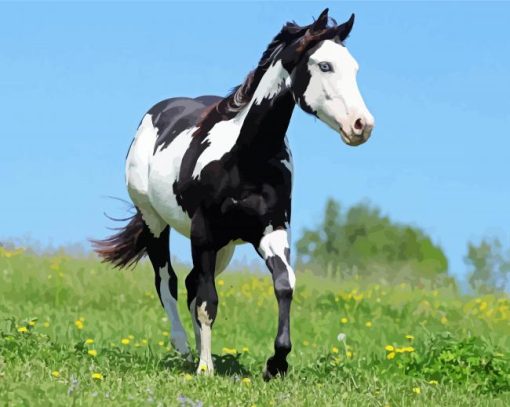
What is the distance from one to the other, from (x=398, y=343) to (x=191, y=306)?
14.7 feet

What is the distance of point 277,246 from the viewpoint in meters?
8.28

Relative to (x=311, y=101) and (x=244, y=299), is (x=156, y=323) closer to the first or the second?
(x=244, y=299)

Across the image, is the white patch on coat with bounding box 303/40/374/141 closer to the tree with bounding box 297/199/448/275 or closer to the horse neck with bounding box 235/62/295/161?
the horse neck with bounding box 235/62/295/161

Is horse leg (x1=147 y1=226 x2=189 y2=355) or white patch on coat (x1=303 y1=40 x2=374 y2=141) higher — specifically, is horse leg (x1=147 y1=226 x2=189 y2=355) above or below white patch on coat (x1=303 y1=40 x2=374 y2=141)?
below

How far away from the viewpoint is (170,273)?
411 inches

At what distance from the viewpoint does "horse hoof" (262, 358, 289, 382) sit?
834 cm

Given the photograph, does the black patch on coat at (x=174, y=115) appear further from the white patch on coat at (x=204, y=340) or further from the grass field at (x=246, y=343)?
the grass field at (x=246, y=343)

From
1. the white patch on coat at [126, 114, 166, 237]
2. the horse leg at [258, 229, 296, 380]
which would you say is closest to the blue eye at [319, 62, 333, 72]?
the horse leg at [258, 229, 296, 380]

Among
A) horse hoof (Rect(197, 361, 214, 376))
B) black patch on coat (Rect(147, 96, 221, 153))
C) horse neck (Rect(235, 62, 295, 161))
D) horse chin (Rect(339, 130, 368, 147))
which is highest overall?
black patch on coat (Rect(147, 96, 221, 153))

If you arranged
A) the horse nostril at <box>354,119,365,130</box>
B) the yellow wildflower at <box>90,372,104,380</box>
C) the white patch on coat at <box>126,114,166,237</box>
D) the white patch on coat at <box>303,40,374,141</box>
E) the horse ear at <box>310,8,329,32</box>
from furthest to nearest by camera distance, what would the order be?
1. the white patch on coat at <box>126,114,166,237</box>
2. the horse ear at <box>310,8,329,32</box>
3. the yellow wildflower at <box>90,372,104,380</box>
4. the white patch on coat at <box>303,40,374,141</box>
5. the horse nostril at <box>354,119,365,130</box>

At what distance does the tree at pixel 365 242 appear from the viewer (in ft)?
136

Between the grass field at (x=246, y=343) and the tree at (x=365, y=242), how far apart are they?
21.7 meters

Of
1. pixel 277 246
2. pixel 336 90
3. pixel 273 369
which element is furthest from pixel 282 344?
pixel 336 90

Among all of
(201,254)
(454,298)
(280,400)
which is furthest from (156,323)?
(454,298)
